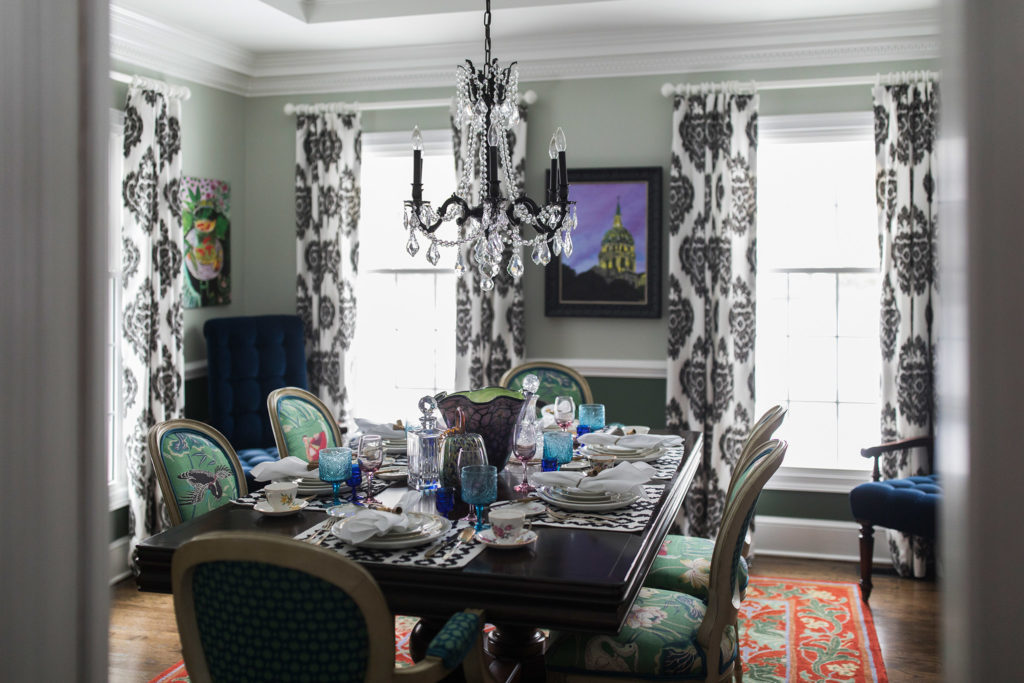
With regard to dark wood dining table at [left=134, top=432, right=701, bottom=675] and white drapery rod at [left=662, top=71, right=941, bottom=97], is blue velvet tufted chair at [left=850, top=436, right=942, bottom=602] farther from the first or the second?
→ dark wood dining table at [left=134, top=432, right=701, bottom=675]

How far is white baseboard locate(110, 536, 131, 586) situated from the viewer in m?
4.49

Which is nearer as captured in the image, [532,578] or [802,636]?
[532,578]

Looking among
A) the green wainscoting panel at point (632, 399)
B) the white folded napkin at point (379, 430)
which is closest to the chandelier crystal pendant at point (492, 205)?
the white folded napkin at point (379, 430)

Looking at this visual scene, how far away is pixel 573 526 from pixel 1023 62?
5.52 feet

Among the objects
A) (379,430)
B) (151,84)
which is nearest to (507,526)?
(379,430)

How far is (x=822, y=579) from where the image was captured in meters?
4.55

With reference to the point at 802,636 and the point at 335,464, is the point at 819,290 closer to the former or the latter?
the point at 802,636

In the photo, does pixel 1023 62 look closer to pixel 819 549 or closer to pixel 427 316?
pixel 819 549

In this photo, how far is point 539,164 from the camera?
517cm

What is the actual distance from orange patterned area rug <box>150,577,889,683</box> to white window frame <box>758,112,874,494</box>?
60cm

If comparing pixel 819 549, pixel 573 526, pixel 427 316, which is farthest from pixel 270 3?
pixel 819 549

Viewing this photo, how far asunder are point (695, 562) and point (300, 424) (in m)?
1.78

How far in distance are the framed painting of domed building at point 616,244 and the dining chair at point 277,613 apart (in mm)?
3489

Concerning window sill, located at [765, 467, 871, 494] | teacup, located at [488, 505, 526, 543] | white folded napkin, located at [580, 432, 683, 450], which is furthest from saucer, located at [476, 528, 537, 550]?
window sill, located at [765, 467, 871, 494]
